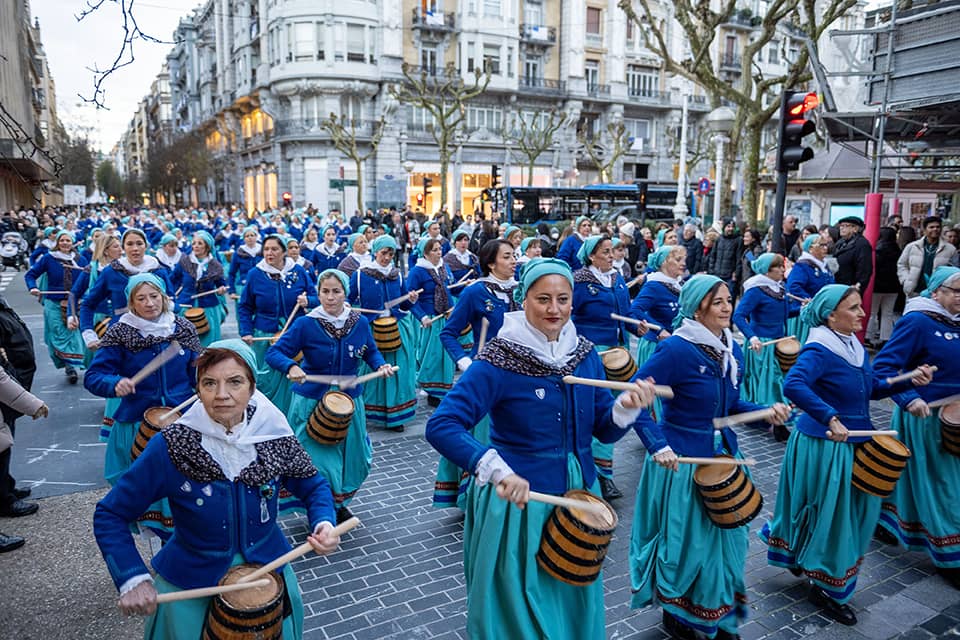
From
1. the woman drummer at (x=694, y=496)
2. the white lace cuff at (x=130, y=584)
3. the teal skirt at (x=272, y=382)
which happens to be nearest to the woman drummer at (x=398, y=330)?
the teal skirt at (x=272, y=382)

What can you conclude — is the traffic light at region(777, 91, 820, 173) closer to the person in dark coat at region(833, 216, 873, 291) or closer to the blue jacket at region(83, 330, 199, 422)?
the person in dark coat at region(833, 216, 873, 291)

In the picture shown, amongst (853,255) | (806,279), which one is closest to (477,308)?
(806,279)

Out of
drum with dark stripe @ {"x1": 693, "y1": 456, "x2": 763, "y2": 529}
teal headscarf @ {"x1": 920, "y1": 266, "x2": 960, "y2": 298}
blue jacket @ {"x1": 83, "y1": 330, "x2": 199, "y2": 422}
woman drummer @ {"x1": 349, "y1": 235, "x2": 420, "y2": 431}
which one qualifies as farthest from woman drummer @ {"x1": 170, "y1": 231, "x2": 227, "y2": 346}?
teal headscarf @ {"x1": 920, "y1": 266, "x2": 960, "y2": 298}

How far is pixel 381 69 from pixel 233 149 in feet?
70.8

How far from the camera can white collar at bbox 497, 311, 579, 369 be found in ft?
11.7

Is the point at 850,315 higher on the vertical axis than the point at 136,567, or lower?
higher

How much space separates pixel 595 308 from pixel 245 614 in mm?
5128

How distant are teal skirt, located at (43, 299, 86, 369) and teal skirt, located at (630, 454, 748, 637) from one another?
9.54 m

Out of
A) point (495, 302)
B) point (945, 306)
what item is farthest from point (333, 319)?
point (945, 306)

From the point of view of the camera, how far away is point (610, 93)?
53.0 m

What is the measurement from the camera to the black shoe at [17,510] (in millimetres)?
6199

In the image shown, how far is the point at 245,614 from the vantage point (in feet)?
9.46

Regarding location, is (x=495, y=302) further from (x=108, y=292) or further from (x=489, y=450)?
(x=108, y=292)

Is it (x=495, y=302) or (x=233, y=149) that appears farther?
(x=233, y=149)
